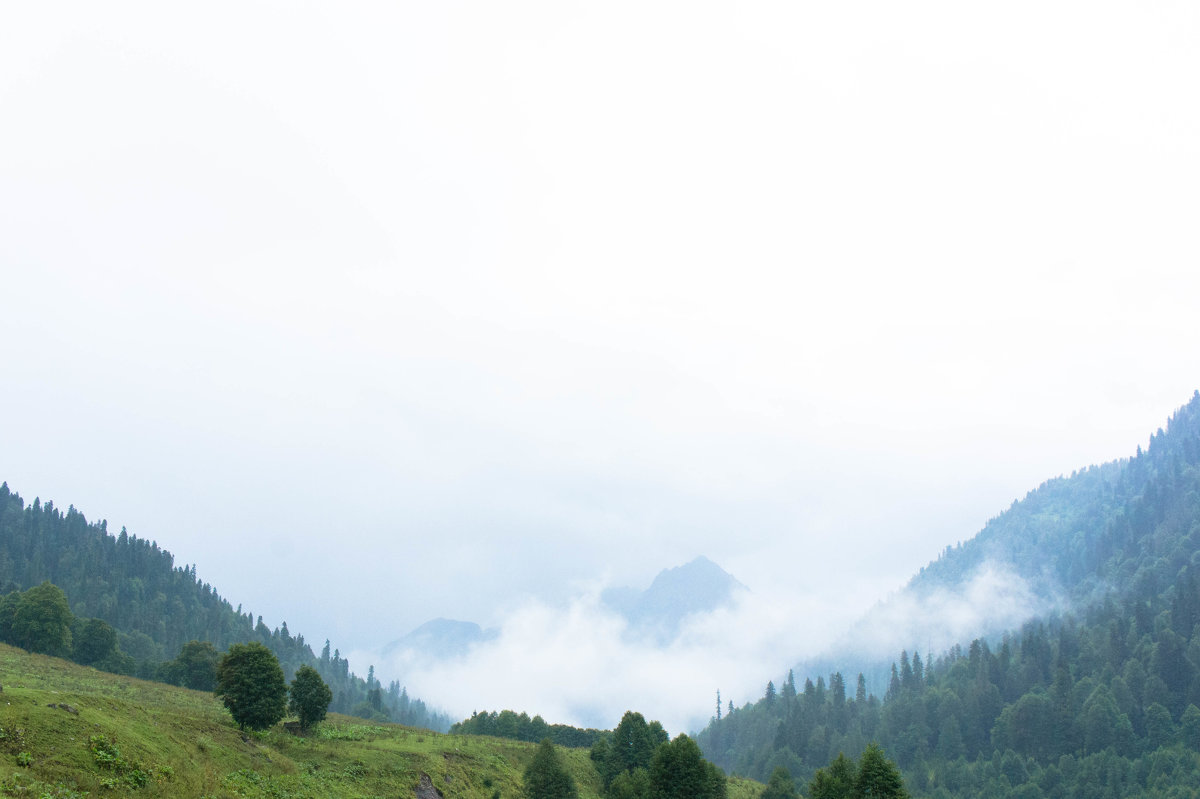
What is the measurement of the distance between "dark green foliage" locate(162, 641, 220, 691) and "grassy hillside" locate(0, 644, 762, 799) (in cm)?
3142

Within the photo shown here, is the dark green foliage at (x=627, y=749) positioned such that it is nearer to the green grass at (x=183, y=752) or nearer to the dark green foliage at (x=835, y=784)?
the green grass at (x=183, y=752)

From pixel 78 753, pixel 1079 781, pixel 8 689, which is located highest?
pixel 8 689

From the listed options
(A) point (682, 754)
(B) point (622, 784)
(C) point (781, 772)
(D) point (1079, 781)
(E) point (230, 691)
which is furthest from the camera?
(D) point (1079, 781)

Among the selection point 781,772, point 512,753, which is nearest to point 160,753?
point 512,753

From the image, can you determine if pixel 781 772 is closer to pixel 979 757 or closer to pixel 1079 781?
pixel 1079 781

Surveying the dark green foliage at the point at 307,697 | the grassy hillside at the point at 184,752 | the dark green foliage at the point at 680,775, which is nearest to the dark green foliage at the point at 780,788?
the grassy hillside at the point at 184,752

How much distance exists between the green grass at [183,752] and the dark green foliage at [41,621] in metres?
9.27

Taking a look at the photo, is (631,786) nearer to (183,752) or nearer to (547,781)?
(547,781)

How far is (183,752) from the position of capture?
53.1 metres

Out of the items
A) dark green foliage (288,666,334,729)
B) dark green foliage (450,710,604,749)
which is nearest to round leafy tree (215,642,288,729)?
dark green foliage (288,666,334,729)

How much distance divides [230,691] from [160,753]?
79.6ft

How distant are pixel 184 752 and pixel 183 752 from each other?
0.17 meters

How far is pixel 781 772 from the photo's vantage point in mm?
130500

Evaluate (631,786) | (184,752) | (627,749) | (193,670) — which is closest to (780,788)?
(627,749)
